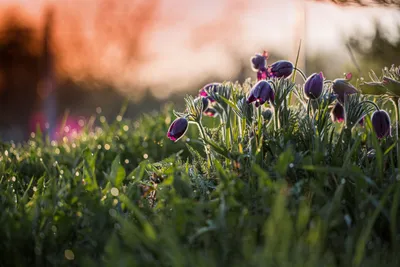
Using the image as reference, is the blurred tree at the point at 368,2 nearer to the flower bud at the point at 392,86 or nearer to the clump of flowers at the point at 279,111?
the clump of flowers at the point at 279,111

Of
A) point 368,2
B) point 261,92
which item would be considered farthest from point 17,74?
point 261,92

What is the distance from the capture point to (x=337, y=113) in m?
2.10

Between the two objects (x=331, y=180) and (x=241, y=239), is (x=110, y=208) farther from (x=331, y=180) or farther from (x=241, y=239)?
(x=331, y=180)

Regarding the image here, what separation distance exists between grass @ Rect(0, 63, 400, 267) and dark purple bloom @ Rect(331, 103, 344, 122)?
0.09 metres

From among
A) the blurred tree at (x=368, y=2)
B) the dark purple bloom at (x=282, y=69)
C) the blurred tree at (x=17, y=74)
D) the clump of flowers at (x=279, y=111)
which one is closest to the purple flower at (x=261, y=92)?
the clump of flowers at (x=279, y=111)

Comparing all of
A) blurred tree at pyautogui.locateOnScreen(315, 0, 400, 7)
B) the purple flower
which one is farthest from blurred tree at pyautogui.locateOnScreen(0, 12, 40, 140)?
the purple flower

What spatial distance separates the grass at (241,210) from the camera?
3.92ft

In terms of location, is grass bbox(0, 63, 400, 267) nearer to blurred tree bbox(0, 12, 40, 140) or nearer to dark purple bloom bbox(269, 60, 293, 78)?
dark purple bloom bbox(269, 60, 293, 78)

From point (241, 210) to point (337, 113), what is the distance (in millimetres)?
835

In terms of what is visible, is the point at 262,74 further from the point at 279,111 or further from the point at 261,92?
the point at 261,92

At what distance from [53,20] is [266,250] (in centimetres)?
1075

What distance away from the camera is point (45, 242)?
4.85ft

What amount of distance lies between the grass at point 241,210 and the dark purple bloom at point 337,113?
92 millimetres

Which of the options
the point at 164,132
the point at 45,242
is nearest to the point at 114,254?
the point at 45,242
